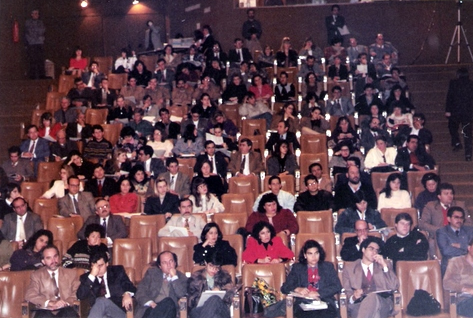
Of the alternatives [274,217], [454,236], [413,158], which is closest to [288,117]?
[413,158]

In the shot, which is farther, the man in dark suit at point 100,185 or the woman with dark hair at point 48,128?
the woman with dark hair at point 48,128

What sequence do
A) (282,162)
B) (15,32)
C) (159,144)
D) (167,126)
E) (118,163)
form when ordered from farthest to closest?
(15,32) → (167,126) → (159,144) → (118,163) → (282,162)

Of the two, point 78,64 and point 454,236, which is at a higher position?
point 78,64

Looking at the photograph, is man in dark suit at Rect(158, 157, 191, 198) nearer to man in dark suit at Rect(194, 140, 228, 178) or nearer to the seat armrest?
man in dark suit at Rect(194, 140, 228, 178)

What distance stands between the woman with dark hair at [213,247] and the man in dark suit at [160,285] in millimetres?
365

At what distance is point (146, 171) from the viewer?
1153 cm

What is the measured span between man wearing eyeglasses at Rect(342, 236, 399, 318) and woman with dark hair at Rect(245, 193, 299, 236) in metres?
1.30

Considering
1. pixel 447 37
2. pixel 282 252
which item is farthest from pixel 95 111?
pixel 447 37

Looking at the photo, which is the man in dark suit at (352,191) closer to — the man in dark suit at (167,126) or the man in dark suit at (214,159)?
the man in dark suit at (214,159)

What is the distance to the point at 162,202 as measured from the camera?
34.0 ft

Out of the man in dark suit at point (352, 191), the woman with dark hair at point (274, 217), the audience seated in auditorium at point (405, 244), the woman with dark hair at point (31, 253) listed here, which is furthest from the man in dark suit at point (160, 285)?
the man in dark suit at point (352, 191)

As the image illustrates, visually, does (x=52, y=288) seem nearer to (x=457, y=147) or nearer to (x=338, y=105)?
(x=338, y=105)

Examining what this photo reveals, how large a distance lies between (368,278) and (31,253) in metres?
3.26

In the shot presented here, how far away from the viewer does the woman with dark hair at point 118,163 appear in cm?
1160
